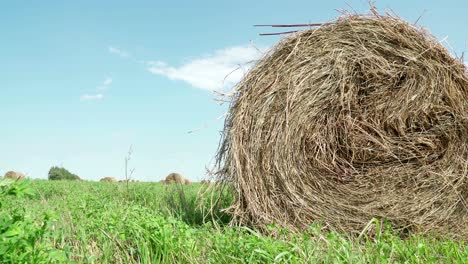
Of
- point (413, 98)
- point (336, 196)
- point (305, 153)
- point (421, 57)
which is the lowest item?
point (336, 196)

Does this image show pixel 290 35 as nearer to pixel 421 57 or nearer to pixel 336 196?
pixel 421 57

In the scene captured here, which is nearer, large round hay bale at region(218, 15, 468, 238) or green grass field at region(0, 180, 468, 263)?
green grass field at region(0, 180, 468, 263)

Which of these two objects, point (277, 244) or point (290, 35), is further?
point (290, 35)

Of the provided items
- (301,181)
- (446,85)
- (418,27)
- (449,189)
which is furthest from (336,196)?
(418,27)

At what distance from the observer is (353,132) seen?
5.18 m

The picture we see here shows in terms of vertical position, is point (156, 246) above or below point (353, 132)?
below

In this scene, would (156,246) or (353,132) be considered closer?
(156,246)

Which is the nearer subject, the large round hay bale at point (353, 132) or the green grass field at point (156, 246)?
the green grass field at point (156, 246)

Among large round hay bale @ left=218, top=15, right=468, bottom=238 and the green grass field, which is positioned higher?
large round hay bale @ left=218, top=15, right=468, bottom=238

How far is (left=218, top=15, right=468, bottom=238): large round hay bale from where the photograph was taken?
5.07m

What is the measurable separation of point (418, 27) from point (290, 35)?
125 cm

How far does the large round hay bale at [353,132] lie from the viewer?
5.07 m

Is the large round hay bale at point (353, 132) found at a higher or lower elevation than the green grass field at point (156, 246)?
higher

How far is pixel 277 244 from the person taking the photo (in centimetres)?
349
